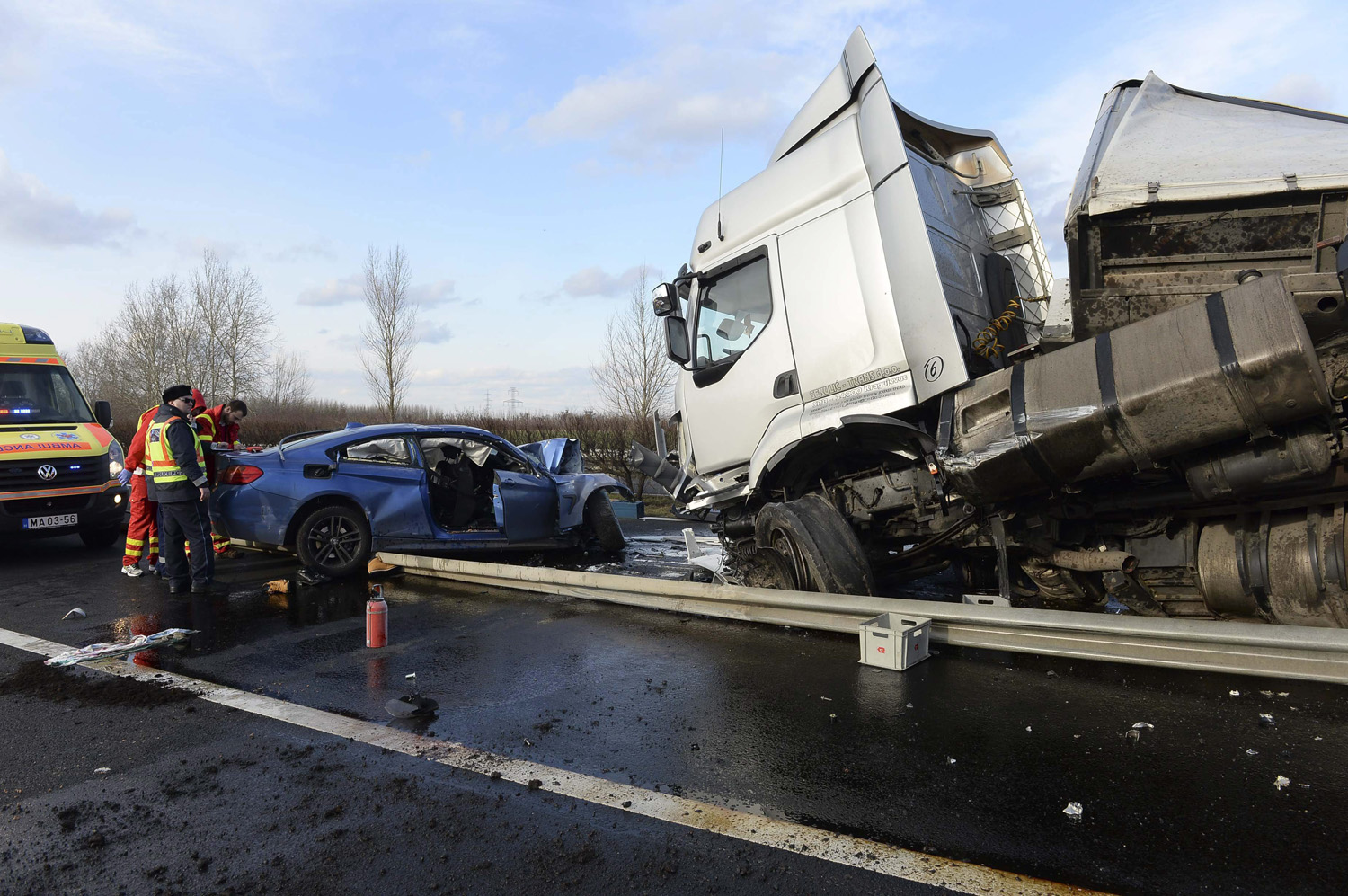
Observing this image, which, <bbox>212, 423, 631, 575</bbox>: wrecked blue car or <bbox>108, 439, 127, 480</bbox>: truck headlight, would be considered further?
<bbox>108, 439, 127, 480</bbox>: truck headlight

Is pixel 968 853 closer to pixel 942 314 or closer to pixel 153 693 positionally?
pixel 942 314

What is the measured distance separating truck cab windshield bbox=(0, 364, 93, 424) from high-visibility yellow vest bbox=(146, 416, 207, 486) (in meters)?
3.45

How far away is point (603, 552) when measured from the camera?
937 cm

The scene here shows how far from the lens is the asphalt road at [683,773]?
2377mm

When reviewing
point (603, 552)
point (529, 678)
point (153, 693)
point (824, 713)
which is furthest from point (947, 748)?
point (603, 552)

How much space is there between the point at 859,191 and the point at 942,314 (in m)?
1.01

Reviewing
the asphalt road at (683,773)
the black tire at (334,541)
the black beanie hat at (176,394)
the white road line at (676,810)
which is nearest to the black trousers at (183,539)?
the black tire at (334,541)

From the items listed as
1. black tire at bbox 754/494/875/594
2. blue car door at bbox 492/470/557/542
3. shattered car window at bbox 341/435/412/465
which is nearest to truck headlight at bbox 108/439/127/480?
shattered car window at bbox 341/435/412/465

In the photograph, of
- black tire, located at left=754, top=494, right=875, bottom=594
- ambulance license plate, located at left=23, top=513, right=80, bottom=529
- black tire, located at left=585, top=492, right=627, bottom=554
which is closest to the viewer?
black tire, located at left=754, top=494, right=875, bottom=594

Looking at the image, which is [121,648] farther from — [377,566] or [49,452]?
[49,452]

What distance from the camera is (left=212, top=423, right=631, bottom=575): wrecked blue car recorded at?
722 cm

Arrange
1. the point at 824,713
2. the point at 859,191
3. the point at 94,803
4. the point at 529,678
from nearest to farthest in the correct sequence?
the point at 94,803
the point at 824,713
the point at 529,678
the point at 859,191

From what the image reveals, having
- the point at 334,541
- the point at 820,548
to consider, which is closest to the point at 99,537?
the point at 334,541

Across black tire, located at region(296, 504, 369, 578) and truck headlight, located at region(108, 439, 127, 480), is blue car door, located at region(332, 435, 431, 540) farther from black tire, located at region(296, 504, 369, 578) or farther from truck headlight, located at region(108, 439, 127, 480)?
truck headlight, located at region(108, 439, 127, 480)
